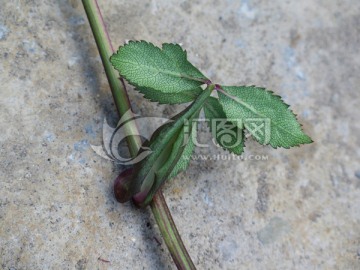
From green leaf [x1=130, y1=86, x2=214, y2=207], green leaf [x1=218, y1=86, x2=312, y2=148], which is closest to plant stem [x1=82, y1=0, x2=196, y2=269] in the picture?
green leaf [x1=130, y1=86, x2=214, y2=207]

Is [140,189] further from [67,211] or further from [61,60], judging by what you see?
[61,60]

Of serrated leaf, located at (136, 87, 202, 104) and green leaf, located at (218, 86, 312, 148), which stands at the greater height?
green leaf, located at (218, 86, 312, 148)

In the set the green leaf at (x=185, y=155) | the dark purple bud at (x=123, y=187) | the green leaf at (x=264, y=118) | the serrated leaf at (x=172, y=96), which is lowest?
the dark purple bud at (x=123, y=187)

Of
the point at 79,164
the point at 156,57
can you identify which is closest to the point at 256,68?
the point at 156,57

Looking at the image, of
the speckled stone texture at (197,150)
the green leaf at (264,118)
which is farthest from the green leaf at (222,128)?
the speckled stone texture at (197,150)

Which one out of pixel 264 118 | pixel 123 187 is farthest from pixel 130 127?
pixel 264 118

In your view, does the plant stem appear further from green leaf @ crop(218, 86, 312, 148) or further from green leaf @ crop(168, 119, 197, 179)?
green leaf @ crop(218, 86, 312, 148)

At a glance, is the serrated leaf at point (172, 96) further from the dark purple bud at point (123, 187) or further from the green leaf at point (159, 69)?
the dark purple bud at point (123, 187)
